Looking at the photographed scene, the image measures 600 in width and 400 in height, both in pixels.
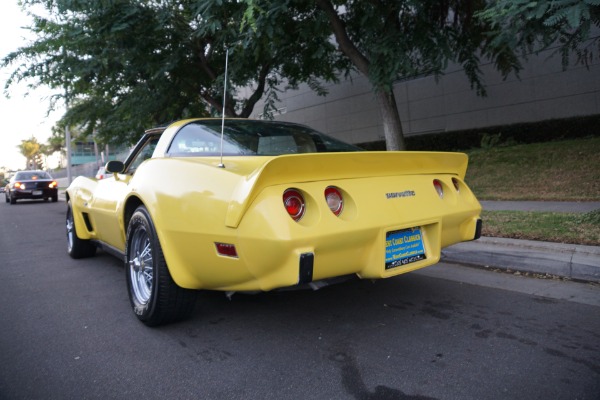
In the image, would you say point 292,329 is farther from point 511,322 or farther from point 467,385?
point 511,322

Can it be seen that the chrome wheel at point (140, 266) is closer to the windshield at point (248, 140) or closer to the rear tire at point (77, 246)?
the windshield at point (248, 140)

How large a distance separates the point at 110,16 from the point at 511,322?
32.5ft

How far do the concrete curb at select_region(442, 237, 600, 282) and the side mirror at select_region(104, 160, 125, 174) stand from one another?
3.38m

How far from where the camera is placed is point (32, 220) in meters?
11.2

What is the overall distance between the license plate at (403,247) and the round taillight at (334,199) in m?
0.34

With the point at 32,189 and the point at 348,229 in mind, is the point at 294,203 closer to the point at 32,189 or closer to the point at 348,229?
the point at 348,229

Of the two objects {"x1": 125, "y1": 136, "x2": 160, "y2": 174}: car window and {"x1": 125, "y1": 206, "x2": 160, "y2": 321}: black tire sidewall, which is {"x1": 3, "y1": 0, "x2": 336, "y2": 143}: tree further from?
{"x1": 125, "y1": 206, "x2": 160, "y2": 321}: black tire sidewall

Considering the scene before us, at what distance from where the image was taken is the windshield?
3.22 metres

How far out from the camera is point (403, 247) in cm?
287

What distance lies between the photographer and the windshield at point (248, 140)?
3217 millimetres

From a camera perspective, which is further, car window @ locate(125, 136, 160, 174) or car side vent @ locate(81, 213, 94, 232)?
car side vent @ locate(81, 213, 94, 232)

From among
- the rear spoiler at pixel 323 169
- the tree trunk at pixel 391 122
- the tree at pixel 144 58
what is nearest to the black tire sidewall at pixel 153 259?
the rear spoiler at pixel 323 169

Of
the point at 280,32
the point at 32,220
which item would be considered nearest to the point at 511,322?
the point at 280,32

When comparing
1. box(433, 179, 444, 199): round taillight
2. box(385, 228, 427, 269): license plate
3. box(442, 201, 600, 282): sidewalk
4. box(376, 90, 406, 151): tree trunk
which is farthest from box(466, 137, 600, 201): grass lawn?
box(385, 228, 427, 269): license plate
